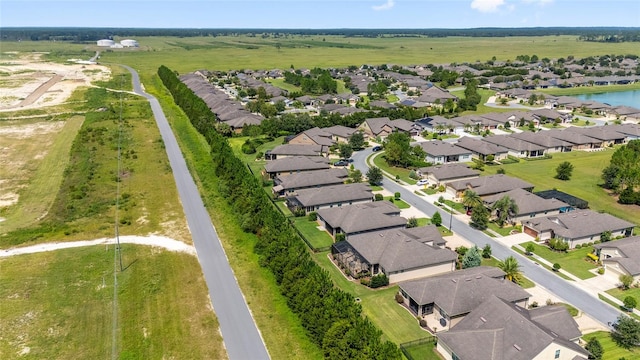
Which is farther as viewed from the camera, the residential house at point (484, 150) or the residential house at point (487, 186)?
the residential house at point (484, 150)

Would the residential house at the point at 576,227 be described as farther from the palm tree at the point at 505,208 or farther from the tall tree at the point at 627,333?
the tall tree at the point at 627,333

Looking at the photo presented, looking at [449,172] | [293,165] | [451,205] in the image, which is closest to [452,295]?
[451,205]

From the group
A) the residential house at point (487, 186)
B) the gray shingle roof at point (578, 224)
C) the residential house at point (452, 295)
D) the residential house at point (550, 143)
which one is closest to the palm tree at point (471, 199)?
the residential house at point (487, 186)

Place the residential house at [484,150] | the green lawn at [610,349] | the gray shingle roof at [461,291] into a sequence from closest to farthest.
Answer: the green lawn at [610,349]
the gray shingle roof at [461,291]
the residential house at [484,150]

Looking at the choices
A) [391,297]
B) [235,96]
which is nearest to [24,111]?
[235,96]

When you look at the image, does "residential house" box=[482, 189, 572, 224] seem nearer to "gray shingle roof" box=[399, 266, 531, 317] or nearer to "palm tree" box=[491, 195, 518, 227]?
"palm tree" box=[491, 195, 518, 227]

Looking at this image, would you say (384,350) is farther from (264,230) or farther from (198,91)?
(198,91)
